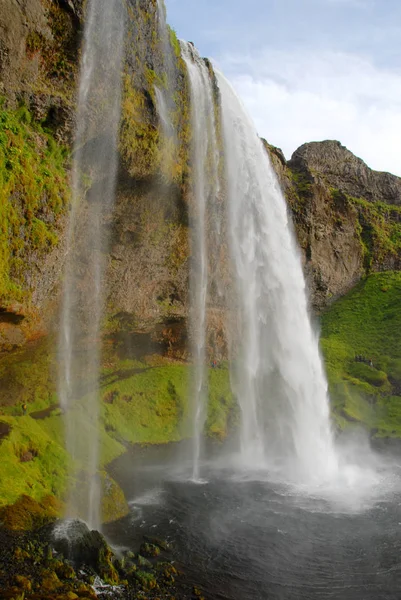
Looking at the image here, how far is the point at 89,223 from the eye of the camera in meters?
19.6

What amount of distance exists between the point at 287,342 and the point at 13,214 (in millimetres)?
16689

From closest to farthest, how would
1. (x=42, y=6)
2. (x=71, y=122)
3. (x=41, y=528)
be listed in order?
(x=41, y=528) → (x=42, y=6) → (x=71, y=122)

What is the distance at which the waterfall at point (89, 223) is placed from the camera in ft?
56.2

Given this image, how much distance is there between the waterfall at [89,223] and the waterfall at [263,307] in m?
8.84

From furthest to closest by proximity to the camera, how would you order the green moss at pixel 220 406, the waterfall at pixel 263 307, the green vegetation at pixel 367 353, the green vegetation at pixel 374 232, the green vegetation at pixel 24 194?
the green vegetation at pixel 374 232 → the green vegetation at pixel 367 353 → the green moss at pixel 220 406 → the waterfall at pixel 263 307 → the green vegetation at pixel 24 194

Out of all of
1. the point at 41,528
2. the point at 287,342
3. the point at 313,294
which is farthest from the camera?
the point at 313,294

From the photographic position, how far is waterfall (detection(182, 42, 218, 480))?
23.6 metres

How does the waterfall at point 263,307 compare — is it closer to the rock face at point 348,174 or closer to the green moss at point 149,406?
the green moss at point 149,406

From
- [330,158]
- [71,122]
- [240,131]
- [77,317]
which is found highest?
[330,158]

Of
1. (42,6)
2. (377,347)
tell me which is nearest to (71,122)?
(42,6)

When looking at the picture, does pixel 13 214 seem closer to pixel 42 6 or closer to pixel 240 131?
pixel 42 6

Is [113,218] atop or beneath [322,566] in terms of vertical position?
atop

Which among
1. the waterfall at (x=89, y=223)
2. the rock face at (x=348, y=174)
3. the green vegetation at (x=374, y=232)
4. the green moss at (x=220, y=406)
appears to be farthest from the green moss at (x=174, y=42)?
the rock face at (x=348, y=174)

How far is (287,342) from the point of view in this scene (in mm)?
26250
